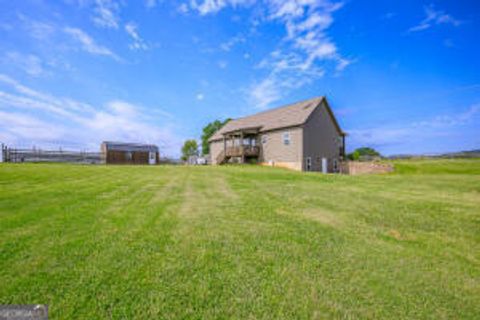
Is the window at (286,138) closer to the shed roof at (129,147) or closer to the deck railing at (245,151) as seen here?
the deck railing at (245,151)

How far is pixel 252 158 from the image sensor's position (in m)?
26.6

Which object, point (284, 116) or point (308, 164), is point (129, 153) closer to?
point (284, 116)

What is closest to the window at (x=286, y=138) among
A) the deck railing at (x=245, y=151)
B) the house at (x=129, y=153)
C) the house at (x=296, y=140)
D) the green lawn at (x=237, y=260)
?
the house at (x=296, y=140)

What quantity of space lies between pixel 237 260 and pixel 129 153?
37012 mm

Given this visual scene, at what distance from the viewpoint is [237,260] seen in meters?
3.02

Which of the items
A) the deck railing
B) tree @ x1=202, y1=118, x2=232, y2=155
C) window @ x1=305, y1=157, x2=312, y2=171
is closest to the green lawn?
window @ x1=305, y1=157, x2=312, y2=171

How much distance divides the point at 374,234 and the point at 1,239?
6326 millimetres

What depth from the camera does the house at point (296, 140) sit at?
21.5 metres

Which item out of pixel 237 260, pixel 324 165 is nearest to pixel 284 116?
pixel 324 165

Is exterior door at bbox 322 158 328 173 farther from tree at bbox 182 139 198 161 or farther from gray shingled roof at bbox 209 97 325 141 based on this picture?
tree at bbox 182 139 198 161

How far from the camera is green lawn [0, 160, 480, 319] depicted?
219 centimetres

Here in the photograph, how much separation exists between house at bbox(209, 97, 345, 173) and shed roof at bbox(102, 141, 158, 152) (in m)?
Result: 16.3

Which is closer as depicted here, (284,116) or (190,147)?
(284,116)

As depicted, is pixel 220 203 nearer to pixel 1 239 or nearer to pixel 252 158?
pixel 1 239
